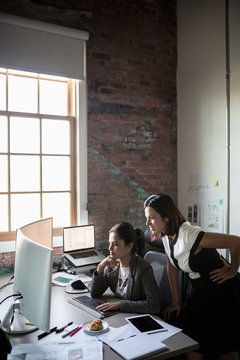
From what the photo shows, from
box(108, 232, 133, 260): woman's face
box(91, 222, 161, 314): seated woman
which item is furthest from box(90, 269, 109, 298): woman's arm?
box(108, 232, 133, 260): woman's face

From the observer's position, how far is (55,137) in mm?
3166

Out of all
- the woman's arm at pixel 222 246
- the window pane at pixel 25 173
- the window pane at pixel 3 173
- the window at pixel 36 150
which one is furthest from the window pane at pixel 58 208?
the woman's arm at pixel 222 246

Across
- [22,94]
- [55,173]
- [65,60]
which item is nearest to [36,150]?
[55,173]

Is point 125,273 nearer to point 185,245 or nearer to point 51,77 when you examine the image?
point 185,245

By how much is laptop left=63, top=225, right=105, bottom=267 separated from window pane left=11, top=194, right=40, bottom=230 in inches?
15.8

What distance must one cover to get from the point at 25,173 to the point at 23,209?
13.8 inches

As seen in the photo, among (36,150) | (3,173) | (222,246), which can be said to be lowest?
(222,246)

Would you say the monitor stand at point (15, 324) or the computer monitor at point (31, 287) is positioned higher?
the computer monitor at point (31, 287)

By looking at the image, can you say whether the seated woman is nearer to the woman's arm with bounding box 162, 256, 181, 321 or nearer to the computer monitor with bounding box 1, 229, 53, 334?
the woman's arm with bounding box 162, 256, 181, 321

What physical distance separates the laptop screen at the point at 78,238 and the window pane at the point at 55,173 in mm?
478

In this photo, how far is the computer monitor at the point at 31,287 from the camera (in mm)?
1394

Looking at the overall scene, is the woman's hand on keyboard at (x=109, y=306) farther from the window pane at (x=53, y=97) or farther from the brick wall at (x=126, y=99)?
the window pane at (x=53, y=97)

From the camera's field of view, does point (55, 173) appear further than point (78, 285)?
Yes

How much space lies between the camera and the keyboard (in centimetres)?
182
